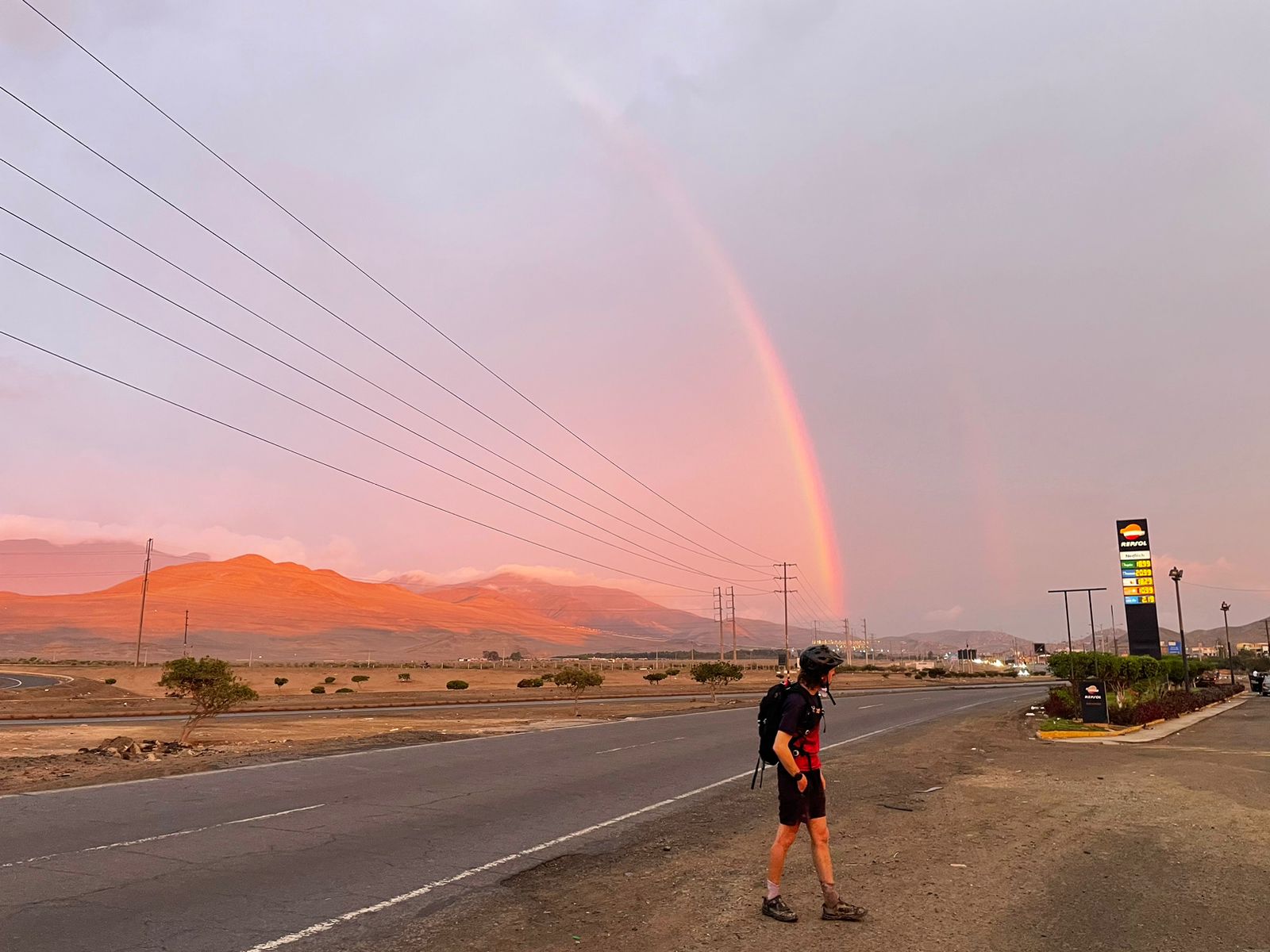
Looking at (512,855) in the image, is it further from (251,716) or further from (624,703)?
(624,703)

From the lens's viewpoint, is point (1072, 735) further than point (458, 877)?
Yes

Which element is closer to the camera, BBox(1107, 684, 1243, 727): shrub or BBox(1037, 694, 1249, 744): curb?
BBox(1037, 694, 1249, 744): curb

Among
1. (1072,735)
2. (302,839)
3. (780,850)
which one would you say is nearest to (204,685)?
(302,839)

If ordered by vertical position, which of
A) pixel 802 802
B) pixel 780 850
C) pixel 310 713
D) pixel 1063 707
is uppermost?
pixel 802 802

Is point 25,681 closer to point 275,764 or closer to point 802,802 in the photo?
point 275,764

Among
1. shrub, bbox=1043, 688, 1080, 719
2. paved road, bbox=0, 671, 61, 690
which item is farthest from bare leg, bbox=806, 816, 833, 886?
paved road, bbox=0, 671, 61, 690

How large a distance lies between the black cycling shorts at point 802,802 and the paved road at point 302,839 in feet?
10.5

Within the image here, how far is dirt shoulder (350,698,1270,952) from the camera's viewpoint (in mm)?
6523

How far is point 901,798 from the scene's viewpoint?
13547 millimetres

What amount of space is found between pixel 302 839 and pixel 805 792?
6.69 meters

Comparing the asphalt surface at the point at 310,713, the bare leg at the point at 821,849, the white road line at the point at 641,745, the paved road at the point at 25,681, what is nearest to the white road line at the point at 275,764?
the white road line at the point at 641,745

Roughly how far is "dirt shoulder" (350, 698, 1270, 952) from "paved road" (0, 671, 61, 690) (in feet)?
241

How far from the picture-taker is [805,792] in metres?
6.78

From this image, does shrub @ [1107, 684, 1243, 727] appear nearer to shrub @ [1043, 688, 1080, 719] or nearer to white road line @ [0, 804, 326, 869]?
shrub @ [1043, 688, 1080, 719]
